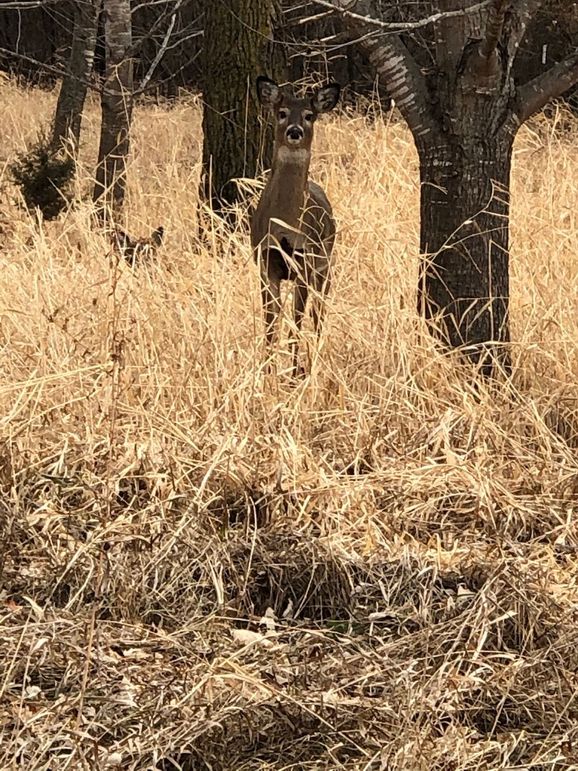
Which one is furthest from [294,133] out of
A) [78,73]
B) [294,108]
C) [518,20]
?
[78,73]

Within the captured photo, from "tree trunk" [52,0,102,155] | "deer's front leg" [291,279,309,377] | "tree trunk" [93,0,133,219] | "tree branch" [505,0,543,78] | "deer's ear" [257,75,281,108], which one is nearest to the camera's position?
"tree branch" [505,0,543,78]

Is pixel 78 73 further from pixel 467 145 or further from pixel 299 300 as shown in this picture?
pixel 467 145

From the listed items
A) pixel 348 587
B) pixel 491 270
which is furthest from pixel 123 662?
pixel 491 270

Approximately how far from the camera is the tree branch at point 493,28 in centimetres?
403

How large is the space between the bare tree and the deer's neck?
2.05ft

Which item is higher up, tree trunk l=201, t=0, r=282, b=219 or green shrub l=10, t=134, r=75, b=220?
tree trunk l=201, t=0, r=282, b=219

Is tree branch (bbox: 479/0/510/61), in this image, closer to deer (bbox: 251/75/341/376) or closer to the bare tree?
the bare tree

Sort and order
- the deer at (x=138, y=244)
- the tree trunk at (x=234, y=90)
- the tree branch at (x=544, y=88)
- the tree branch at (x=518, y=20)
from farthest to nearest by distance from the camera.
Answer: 1. the tree trunk at (x=234, y=90)
2. the deer at (x=138, y=244)
3. the tree branch at (x=544, y=88)
4. the tree branch at (x=518, y=20)

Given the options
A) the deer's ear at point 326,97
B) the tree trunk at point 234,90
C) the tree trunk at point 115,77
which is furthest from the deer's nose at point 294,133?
the tree trunk at point 115,77

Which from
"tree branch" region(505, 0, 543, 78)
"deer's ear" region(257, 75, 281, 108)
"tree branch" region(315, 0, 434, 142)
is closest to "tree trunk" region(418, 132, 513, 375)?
"tree branch" region(315, 0, 434, 142)

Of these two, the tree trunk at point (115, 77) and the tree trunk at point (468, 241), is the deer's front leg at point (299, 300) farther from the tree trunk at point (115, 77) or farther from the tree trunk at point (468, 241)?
the tree trunk at point (115, 77)

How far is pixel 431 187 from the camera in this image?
190 inches

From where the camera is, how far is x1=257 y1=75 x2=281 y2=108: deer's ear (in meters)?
5.27

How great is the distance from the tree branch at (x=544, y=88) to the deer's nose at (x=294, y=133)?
3.41ft
